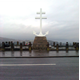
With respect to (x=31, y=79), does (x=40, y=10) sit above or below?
above

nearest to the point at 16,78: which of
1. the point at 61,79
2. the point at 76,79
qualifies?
the point at 61,79

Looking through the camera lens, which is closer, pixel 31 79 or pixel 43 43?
pixel 31 79

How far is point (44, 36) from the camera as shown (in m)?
18.8

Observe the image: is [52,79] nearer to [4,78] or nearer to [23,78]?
[23,78]

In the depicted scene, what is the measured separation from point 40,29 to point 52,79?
50.4 feet

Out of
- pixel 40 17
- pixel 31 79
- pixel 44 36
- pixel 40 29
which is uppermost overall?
pixel 40 17

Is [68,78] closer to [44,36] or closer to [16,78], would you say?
[16,78]

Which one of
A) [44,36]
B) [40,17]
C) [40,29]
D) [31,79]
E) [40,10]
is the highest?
[40,10]

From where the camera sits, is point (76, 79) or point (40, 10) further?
point (40, 10)

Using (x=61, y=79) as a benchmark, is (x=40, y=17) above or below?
above

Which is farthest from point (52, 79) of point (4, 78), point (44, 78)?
point (4, 78)

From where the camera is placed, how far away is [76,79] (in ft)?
13.5

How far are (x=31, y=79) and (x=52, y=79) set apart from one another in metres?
1.00

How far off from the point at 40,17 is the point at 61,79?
1603 centimetres
